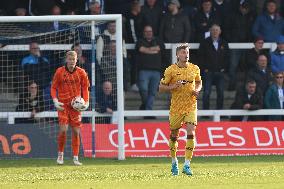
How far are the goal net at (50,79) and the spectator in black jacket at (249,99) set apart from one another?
2.90 meters

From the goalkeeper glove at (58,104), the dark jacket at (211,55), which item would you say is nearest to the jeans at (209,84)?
the dark jacket at (211,55)

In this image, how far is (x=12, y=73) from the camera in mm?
21078

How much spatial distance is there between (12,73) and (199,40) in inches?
169

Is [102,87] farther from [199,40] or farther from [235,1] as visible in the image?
[235,1]

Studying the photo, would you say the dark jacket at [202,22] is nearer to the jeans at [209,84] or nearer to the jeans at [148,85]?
the jeans at [209,84]

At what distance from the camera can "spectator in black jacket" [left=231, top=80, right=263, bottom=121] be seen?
2180cm

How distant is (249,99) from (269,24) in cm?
210

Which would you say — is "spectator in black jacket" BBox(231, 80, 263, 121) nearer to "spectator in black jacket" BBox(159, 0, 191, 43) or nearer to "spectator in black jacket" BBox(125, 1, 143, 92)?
"spectator in black jacket" BBox(159, 0, 191, 43)

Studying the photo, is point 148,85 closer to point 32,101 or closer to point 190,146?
point 32,101

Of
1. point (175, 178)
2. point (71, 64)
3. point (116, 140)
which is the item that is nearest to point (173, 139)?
point (175, 178)

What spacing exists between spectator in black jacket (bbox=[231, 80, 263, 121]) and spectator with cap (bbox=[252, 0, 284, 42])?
5.39ft

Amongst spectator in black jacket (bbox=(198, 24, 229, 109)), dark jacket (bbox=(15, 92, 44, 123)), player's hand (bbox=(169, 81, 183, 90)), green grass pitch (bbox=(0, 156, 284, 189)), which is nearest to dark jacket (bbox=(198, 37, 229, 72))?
spectator in black jacket (bbox=(198, 24, 229, 109))

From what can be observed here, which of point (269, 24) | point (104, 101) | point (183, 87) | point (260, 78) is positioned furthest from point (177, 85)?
point (269, 24)

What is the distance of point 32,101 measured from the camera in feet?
68.0
